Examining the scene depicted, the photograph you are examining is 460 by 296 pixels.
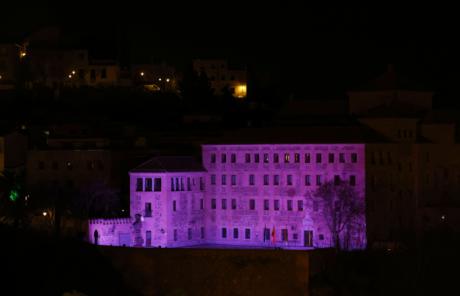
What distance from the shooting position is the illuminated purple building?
96938 mm

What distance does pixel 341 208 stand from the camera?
314 ft

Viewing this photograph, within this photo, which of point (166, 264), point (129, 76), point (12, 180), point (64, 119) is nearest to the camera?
point (166, 264)

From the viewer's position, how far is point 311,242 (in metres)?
97.9

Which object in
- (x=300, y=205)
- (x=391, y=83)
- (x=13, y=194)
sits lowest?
(x=300, y=205)

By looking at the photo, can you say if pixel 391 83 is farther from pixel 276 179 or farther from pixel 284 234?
pixel 284 234

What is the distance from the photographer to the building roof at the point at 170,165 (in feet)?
320

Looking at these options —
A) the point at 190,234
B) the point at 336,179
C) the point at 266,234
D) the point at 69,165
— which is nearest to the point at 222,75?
A: the point at 69,165

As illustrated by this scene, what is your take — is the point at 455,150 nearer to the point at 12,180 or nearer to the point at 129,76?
the point at 12,180

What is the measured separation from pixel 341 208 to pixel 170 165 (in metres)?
10.8

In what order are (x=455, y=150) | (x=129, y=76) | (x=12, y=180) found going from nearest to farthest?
(x=12, y=180)
(x=455, y=150)
(x=129, y=76)

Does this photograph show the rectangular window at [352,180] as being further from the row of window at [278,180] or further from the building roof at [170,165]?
the building roof at [170,165]

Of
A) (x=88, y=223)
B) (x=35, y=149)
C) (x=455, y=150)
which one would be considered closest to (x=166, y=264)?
(x=88, y=223)

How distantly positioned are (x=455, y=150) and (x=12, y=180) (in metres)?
30.0

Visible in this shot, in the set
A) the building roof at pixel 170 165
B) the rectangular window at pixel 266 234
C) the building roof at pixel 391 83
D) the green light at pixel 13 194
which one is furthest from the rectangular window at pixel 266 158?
the green light at pixel 13 194
